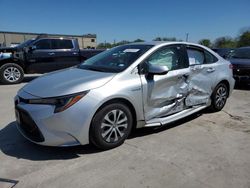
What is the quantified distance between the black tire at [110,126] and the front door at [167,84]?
378mm

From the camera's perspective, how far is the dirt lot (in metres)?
2.92

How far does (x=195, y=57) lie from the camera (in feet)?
16.2

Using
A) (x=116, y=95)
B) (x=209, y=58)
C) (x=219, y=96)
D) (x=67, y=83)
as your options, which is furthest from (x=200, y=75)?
(x=67, y=83)

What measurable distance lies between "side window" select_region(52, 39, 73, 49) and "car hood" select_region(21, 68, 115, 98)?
7010 mm

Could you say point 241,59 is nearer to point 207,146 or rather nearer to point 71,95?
point 207,146

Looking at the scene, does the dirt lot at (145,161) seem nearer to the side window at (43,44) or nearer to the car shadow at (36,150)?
the car shadow at (36,150)

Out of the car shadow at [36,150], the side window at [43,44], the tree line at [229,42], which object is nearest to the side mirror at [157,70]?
the car shadow at [36,150]

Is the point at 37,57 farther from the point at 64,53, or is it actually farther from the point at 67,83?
the point at 67,83

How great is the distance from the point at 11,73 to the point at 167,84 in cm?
745

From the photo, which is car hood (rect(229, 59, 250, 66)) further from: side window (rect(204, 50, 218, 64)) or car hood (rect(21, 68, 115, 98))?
car hood (rect(21, 68, 115, 98))

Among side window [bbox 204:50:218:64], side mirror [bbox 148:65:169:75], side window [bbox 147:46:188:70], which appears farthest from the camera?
side window [bbox 204:50:218:64]

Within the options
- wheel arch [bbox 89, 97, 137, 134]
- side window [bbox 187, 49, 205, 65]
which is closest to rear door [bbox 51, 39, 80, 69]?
side window [bbox 187, 49, 205, 65]

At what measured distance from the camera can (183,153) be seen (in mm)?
3586

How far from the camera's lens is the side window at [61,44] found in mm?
10672
